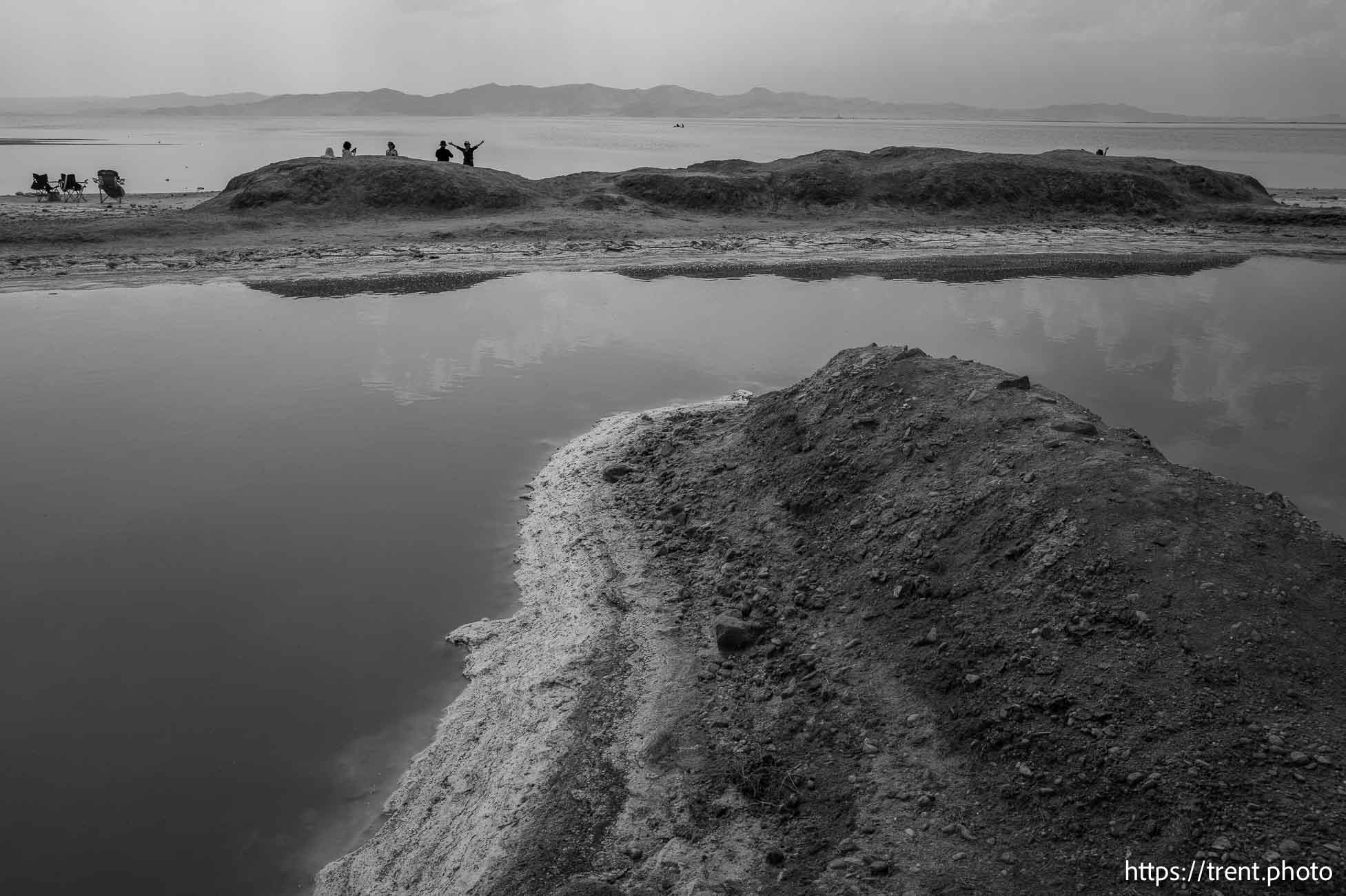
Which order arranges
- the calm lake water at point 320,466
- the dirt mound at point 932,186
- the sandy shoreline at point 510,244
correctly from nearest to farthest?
the calm lake water at point 320,466
the sandy shoreline at point 510,244
the dirt mound at point 932,186

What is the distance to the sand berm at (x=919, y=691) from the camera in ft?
14.4

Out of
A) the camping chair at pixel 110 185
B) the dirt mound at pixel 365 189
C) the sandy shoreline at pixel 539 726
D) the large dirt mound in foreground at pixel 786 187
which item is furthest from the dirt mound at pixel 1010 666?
the camping chair at pixel 110 185

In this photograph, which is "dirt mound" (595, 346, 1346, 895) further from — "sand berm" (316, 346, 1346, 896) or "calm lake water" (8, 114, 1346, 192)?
"calm lake water" (8, 114, 1346, 192)

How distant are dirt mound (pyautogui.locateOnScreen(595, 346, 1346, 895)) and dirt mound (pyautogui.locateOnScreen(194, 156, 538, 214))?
23.3 meters

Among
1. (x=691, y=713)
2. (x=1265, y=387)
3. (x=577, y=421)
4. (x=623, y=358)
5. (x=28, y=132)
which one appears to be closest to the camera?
(x=691, y=713)

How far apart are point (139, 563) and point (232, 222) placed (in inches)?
788

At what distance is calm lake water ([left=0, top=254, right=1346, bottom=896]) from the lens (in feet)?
18.7

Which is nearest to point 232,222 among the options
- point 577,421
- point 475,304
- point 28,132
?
point 475,304

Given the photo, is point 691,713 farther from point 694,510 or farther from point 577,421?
point 577,421

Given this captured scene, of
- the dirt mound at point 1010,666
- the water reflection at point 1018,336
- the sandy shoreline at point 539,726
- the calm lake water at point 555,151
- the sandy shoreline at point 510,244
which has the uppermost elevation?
the calm lake water at point 555,151

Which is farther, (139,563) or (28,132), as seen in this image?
(28,132)

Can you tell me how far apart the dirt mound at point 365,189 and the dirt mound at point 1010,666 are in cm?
2334

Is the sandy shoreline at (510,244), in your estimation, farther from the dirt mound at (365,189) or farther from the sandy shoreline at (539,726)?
the sandy shoreline at (539,726)

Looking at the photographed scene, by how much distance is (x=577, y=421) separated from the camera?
1188cm
